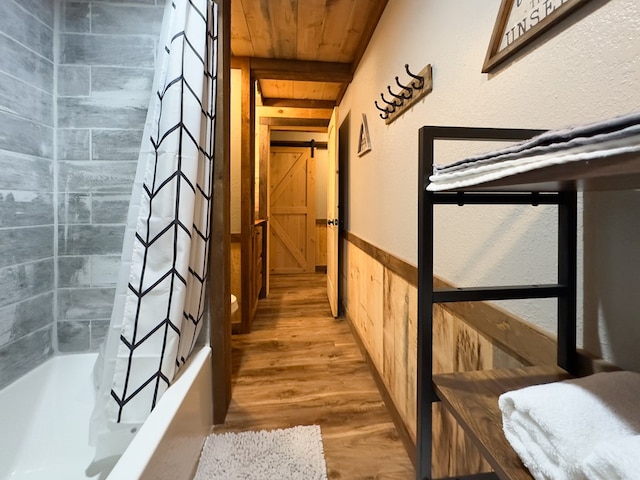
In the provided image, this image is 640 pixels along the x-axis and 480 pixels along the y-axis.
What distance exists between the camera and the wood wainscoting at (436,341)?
718mm

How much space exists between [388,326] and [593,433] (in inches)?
48.7

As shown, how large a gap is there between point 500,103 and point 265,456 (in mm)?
1504

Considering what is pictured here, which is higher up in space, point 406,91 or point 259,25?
point 259,25

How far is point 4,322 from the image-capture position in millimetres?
1091

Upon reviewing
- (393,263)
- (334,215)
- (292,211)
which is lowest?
(393,263)

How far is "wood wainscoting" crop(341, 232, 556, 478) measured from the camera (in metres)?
0.72

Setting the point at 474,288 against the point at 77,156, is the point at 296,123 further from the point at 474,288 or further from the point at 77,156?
the point at 474,288

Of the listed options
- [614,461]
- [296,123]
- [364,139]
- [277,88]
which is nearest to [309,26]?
[364,139]

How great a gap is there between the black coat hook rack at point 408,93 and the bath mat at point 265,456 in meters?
1.53

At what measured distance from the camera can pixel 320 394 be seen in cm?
169

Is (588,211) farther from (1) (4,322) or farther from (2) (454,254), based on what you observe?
(1) (4,322)

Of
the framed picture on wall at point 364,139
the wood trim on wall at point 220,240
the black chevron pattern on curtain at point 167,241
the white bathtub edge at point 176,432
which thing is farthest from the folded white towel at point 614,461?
the framed picture on wall at point 364,139

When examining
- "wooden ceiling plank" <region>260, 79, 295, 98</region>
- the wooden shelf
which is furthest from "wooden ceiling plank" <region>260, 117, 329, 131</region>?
the wooden shelf

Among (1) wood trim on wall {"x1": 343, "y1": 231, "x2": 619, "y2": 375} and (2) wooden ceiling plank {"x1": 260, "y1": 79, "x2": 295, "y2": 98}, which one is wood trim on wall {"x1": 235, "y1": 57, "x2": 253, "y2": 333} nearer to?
(2) wooden ceiling plank {"x1": 260, "y1": 79, "x2": 295, "y2": 98}
